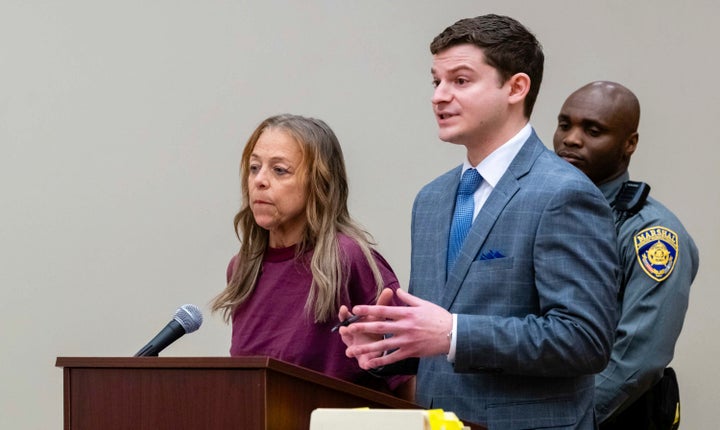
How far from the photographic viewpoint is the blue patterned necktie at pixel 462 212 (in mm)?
2107

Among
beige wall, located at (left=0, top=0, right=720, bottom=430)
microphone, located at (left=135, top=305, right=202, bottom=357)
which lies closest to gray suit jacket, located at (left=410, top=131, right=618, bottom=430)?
microphone, located at (left=135, top=305, right=202, bottom=357)

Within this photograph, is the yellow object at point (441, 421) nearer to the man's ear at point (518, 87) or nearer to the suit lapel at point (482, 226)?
the suit lapel at point (482, 226)

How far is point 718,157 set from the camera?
4043mm

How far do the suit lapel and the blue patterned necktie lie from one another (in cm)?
5

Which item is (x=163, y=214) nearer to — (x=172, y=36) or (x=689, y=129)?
(x=172, y=36)

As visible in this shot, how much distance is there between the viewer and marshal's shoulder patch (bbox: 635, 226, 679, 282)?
270 cm

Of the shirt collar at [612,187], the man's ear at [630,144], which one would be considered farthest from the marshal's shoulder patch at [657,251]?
the man's ear at [630,144]

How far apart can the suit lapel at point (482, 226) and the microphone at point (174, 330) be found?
0.48m

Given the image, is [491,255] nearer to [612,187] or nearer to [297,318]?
[297,318]

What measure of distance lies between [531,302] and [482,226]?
16cm

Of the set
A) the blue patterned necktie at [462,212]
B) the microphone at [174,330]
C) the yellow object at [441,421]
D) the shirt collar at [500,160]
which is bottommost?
the yellow object at [441,421]

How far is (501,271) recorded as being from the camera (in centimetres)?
198

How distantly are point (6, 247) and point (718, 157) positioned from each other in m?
2.56

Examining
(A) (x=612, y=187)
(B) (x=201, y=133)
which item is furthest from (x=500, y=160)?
(B) (x=201, y=133)
